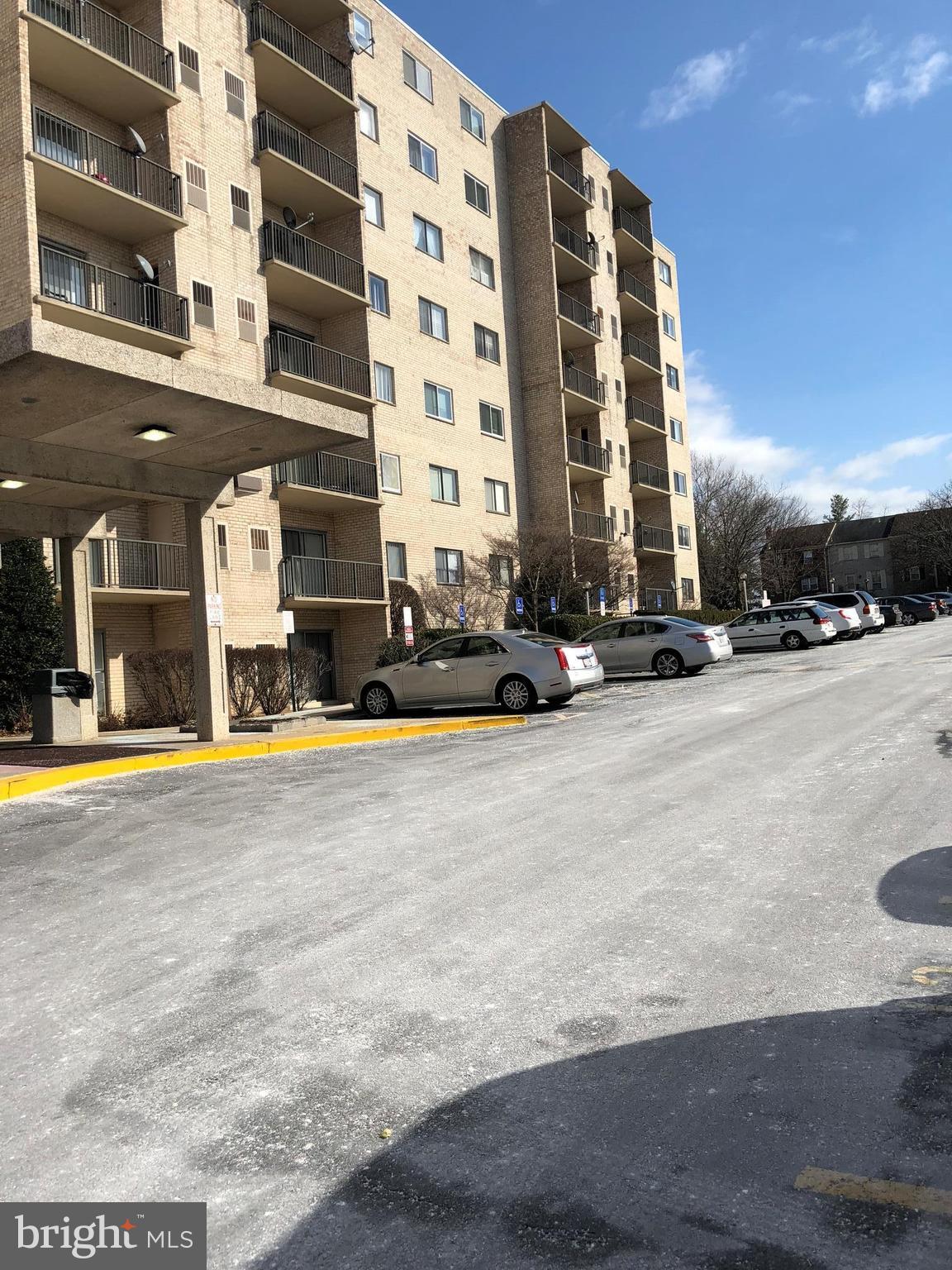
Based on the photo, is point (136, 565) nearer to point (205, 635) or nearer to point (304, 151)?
point (205, 635)

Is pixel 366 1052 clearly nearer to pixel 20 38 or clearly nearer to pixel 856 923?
pixel 856 923

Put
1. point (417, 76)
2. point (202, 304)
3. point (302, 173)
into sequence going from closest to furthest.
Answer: point (202, 304) → point (302, 173) → point (417, 76)

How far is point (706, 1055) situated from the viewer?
3.55 meters

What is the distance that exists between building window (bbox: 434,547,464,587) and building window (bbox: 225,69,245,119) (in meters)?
13.0

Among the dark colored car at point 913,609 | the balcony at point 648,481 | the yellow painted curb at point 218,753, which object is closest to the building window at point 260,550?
the yellow painted curb at point 218,753

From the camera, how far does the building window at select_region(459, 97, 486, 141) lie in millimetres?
36125

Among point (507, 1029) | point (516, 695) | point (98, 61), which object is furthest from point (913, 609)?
point (507, 1029)

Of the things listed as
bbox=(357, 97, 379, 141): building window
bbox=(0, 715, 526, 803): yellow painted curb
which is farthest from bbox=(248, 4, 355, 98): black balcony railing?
bbox=(0, 715, 526, 803): yellow painted curb

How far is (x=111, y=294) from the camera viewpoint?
22.1 metres

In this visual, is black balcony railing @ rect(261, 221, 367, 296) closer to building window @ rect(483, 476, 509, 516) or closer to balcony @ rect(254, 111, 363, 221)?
balcony @ rect(254, 111, 363, 221)

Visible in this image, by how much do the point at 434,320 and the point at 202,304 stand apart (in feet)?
35.6

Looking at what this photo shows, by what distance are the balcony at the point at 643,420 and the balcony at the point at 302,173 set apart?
20011mm

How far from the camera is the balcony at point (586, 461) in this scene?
39125 mm

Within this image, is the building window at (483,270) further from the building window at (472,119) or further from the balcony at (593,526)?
the balcony at (593,526)
